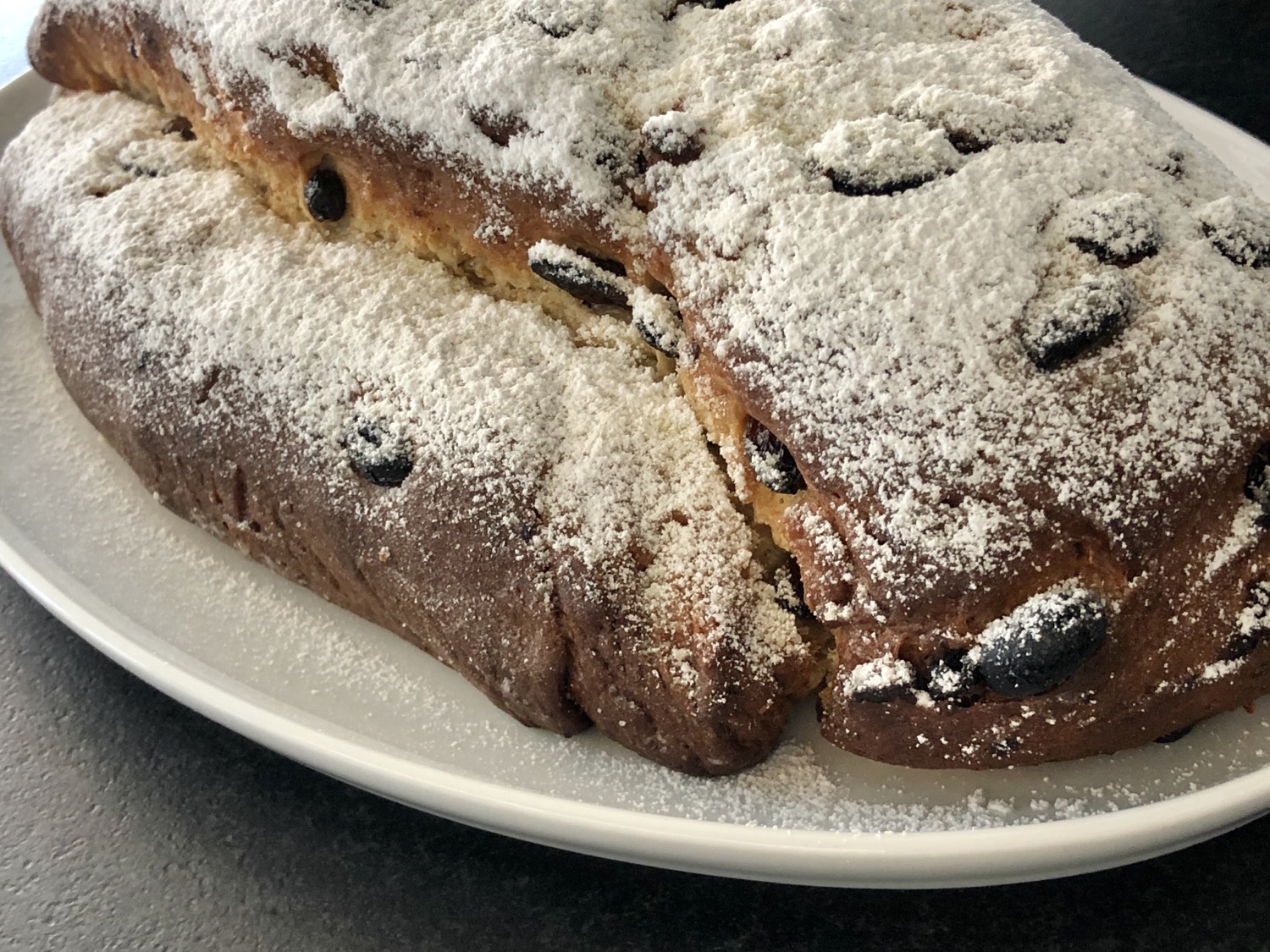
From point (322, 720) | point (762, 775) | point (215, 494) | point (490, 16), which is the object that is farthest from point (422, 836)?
point (490, 16)

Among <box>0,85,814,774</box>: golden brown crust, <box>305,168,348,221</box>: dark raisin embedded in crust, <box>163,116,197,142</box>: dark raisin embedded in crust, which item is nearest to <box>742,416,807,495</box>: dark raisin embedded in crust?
<box>0,85,814,774</box>: golden brown crust

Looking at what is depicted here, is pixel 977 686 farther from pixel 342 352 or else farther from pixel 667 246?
pixel 342 352

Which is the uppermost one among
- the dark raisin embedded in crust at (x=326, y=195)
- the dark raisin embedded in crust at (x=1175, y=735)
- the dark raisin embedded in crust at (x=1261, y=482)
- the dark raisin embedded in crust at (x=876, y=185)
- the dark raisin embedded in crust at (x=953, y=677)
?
the dark raisin embedded in crust at (x=876, y=185)

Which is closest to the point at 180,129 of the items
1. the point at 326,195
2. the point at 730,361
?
the point at 326,195

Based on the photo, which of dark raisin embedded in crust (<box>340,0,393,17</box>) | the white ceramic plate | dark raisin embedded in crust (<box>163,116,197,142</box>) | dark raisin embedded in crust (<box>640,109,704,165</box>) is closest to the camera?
the white ceramic plate

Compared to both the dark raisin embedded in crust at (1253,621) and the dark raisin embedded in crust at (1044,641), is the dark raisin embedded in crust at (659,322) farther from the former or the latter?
the dark raisin embedded in crust at (1253,621)

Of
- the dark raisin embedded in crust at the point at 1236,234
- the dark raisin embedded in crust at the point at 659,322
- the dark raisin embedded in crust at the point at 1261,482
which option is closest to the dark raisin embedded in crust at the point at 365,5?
the dark raisin embedded in crust at the point at 659,322

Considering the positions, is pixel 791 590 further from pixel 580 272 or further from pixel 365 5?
pixel 365 5

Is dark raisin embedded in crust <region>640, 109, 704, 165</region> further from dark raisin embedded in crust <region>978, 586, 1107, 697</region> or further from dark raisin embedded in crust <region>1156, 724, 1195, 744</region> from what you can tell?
dark raisin embedded in crust <region>1156, 724, 1195, 744</region>
